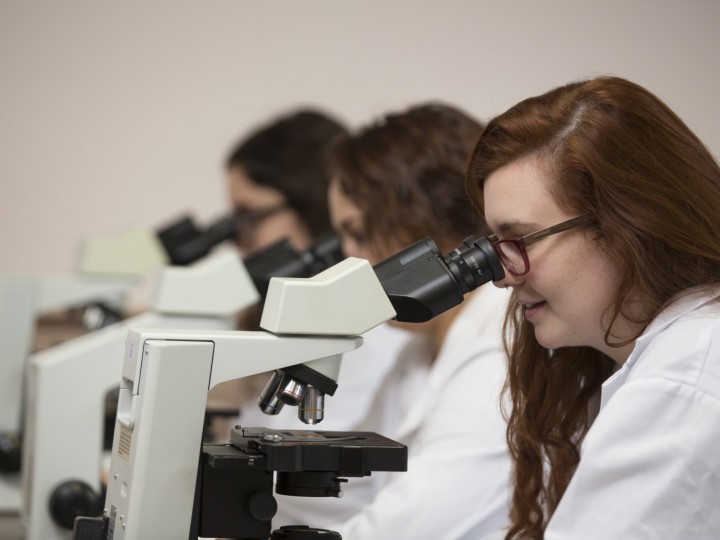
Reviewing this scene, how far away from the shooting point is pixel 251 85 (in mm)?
3480

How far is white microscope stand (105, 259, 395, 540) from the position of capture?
1.00 m

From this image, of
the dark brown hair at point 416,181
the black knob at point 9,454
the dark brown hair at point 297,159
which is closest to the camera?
the dark brown hair at point 416,181

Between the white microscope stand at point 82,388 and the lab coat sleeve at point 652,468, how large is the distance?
0.95m

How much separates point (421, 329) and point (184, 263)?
31.4 inches

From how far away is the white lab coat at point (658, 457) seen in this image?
950 mm

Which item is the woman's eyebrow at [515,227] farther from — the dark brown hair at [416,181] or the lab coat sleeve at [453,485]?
the dark brown hair at [416,181]

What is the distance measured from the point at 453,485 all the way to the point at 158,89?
2458 mm

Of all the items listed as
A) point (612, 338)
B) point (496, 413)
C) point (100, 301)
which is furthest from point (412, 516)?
point (100, 301)

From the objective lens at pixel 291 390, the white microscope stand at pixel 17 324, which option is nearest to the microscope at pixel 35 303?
the white microscope stand at pixel 17 324

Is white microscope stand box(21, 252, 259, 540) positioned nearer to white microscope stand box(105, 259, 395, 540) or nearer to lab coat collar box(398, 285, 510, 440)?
lab coat collar box(398, 285, 510, 440)

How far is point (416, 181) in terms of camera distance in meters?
1.82

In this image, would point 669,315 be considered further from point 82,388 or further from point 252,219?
point 252,219

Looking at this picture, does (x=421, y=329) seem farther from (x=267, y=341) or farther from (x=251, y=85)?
(x=251, y=85)

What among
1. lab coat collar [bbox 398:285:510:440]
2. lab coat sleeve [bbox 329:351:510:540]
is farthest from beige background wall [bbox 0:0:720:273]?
lab coat sleeve [bbox 329:351:510:540]
